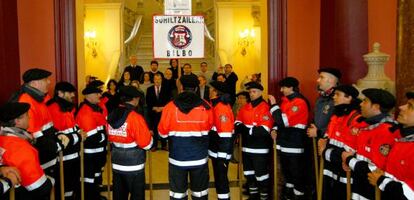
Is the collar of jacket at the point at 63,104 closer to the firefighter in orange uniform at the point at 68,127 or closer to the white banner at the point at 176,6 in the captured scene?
the firefighter in orange uniform at the point at 68,127

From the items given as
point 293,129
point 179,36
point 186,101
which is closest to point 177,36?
point 179,36

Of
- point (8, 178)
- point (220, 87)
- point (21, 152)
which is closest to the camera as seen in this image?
point (8, 178)

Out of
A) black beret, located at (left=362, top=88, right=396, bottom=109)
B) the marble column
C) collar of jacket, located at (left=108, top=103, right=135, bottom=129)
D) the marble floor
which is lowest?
the marble floor

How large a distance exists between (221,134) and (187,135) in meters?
0.59

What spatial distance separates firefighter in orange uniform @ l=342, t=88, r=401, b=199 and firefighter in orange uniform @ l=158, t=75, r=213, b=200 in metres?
1.68

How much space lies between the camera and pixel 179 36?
20.0ft

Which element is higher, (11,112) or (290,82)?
(290,82)

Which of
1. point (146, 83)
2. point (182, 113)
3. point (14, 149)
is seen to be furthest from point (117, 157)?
point (146, 83)

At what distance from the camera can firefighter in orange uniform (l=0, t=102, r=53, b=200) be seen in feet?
11.9

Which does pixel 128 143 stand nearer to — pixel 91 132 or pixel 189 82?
pixel 189 82

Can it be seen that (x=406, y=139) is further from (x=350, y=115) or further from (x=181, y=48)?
(x=181, y=48)

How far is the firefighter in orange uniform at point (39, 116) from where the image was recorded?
468 centimetres

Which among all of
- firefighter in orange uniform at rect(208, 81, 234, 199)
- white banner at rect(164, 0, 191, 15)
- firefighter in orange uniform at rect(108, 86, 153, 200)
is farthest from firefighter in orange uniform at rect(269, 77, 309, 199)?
firefighter in orange uniform at rect(108, 86, 153, 200)

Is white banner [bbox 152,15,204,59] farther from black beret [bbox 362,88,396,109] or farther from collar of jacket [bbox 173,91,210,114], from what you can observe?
black beret [bbox 362,88,396,109]
